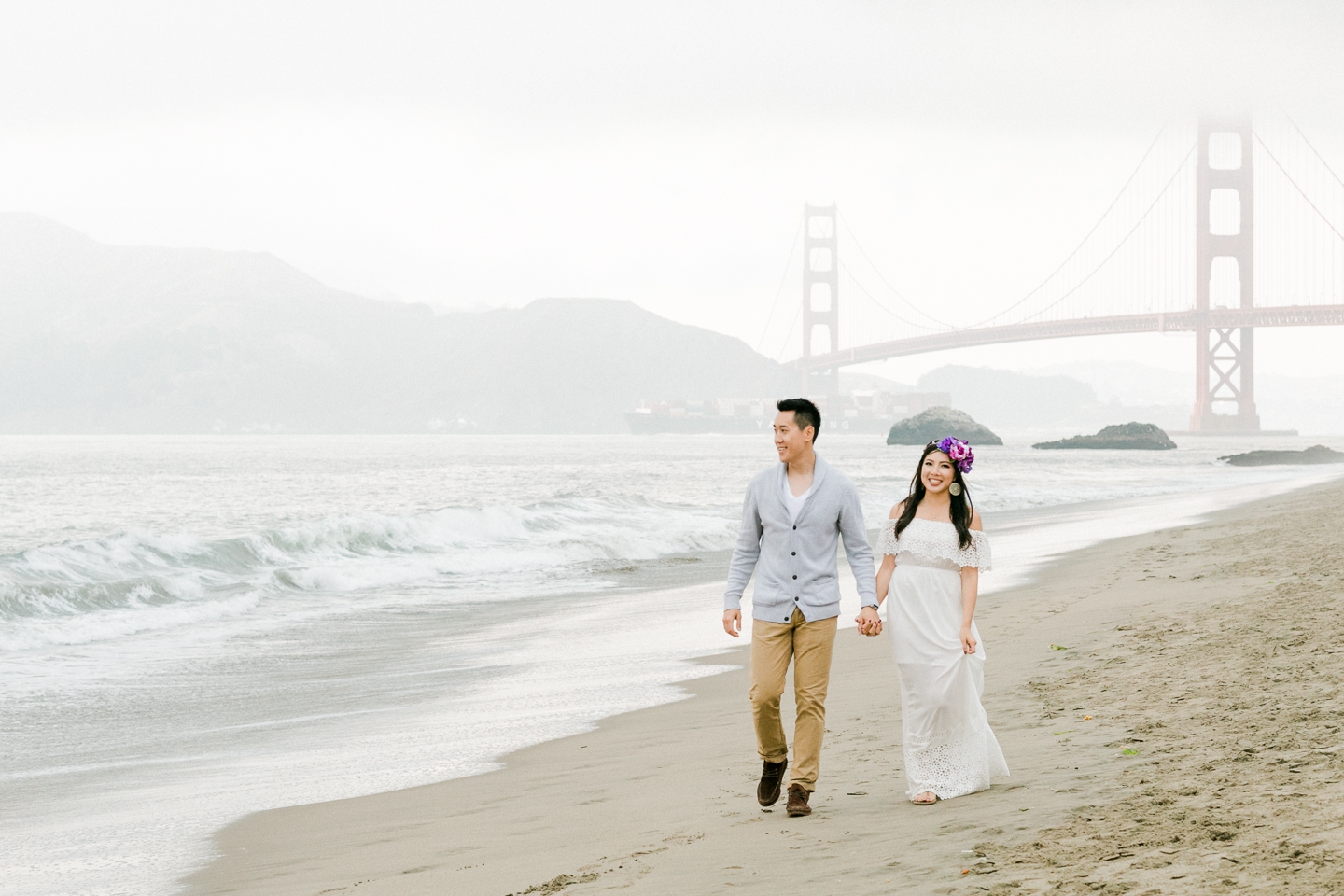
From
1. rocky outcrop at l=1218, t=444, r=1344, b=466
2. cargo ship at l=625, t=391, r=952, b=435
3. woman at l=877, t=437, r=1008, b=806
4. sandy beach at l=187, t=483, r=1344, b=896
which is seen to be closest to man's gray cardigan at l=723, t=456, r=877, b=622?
woman at l=877, t=437, r=1008, b=806

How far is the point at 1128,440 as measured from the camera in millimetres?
66625

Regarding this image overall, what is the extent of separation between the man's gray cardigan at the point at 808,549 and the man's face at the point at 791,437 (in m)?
0.05

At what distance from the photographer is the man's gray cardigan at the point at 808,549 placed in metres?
3.78

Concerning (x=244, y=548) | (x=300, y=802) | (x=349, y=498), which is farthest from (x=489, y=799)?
(x=349, y=498)

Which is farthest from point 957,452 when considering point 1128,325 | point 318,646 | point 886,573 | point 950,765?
point 1128,325

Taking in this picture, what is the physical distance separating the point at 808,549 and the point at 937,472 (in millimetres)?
480

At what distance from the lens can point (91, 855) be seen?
3920 millimetres

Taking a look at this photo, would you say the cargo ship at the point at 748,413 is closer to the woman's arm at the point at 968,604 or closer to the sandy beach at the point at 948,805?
the sandy beach at the point at 948,805

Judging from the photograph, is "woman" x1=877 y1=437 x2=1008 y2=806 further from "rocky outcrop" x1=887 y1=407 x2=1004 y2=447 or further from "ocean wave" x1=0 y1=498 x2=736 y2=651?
"rocky outcrop" x1=887 y1=407 x2=1004 y2=447

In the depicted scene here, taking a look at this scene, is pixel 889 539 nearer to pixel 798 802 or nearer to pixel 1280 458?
pixel 798 802

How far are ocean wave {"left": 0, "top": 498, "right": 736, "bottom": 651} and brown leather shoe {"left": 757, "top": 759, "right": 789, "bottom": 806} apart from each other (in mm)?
7494

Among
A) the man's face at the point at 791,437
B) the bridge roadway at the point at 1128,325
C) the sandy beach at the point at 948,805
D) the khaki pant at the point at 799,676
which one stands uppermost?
the bridge roadway at the point at 1128,325

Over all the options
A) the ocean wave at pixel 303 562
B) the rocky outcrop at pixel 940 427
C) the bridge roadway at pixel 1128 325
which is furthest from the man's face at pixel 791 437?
the rocky outcrop at pixel 940 427

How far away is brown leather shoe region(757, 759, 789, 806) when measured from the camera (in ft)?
12.5
